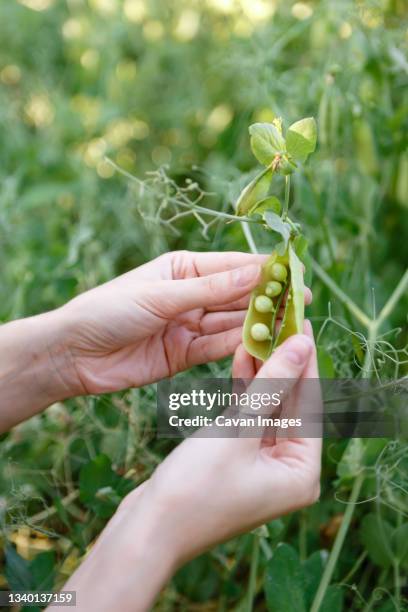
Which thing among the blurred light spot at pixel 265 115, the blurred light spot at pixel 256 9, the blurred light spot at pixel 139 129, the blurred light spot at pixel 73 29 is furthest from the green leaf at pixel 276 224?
the blurred light spot at pixel 73 29

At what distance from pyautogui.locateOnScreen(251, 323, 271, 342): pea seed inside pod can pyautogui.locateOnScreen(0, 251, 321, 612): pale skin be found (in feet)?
0.15

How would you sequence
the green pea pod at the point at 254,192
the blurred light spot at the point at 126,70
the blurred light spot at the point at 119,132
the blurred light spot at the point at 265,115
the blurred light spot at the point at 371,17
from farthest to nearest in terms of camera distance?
the blurred light spot at the point at 126,70, the blurred light spot at the point at 119,132, the blurred light spot at the point at 265,115, the blurred light spot at the point at 371,17, the green pea pod at the point at 254,192

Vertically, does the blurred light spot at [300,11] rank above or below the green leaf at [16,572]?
above

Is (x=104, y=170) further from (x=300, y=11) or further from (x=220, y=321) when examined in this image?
(x=220, y=321)

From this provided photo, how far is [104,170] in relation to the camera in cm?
165

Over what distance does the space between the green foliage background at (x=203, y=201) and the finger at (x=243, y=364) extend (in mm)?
105

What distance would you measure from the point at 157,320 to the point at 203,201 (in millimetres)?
657

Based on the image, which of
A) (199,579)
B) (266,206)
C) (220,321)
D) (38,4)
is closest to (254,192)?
(266,206)

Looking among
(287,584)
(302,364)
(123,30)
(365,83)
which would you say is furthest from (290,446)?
(123,30)

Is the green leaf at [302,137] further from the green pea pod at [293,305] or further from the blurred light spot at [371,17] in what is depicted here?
the blurred light spot at [371,17]

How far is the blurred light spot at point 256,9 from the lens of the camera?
1374 mm

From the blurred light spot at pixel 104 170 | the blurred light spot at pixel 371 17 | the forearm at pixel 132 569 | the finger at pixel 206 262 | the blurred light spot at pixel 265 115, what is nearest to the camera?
the forearm at pixel 132 569

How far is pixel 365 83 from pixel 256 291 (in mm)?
569

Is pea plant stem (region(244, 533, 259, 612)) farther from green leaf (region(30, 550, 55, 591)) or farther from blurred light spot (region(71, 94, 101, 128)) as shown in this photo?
blurred light spot (region(71, 94, 101, 128))
